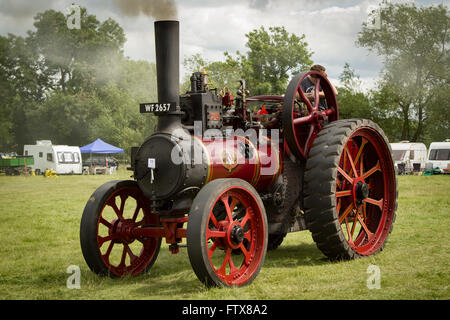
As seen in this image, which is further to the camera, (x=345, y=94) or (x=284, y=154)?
(x=345, y=94)

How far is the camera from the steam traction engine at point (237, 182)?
5.19m

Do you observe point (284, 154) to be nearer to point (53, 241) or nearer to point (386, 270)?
point (386, 270)

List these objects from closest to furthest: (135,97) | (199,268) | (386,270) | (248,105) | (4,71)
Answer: (199,268)
(386,270)
(248,105)
(4,71)
(135,97)

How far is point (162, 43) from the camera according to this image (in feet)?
17.3

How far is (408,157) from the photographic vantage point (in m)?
31.6

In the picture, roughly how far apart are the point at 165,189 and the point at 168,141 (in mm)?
493

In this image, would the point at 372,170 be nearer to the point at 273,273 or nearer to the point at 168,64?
the point at 273,273

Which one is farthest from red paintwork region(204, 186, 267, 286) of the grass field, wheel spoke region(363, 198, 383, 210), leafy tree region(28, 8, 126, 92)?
leafy tree region(28, 8, 126, 92)

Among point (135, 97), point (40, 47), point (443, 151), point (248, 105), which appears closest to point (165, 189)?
point (248, 105)

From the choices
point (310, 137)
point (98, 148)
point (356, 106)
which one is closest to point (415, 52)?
point (356, 106)

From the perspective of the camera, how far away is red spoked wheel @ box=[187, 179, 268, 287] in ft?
15.2

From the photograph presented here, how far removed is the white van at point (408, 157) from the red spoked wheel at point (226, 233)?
1073 inches

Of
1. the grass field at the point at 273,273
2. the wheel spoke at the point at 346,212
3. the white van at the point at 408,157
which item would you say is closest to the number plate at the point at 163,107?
the grass field at the point at 273,273

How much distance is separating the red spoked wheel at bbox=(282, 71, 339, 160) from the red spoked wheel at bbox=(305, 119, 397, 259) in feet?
0.92
